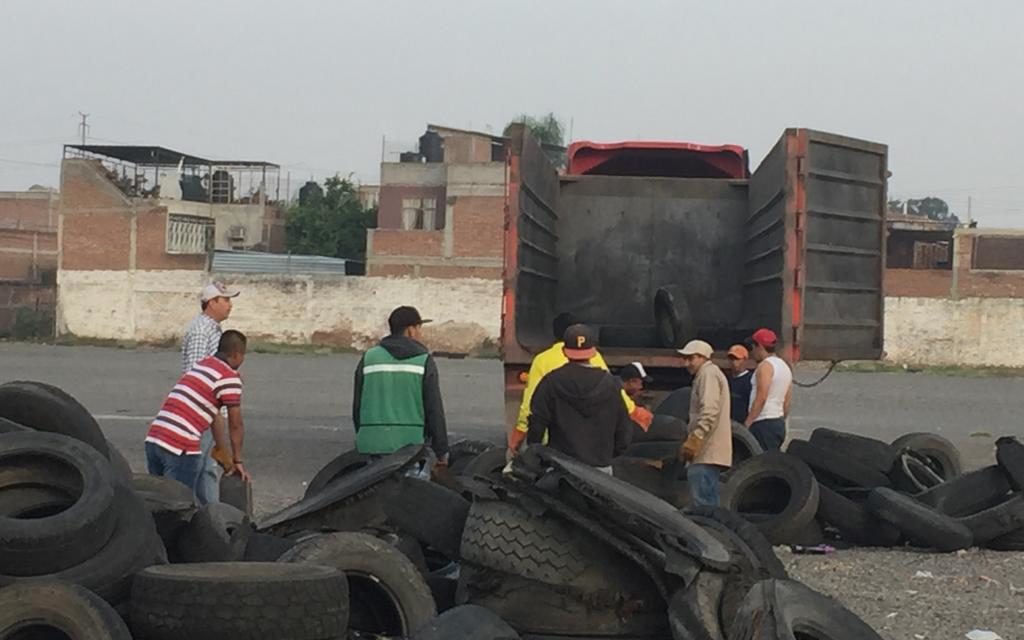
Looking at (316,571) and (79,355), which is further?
(79,355)

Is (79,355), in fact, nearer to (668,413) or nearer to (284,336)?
(284,336)

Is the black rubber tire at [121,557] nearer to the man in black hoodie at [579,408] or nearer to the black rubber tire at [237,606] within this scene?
the black rubber tire at [237,606]

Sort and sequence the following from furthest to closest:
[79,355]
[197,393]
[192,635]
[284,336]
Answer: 1. [284,336]
2. [79,355]
3. [197,393]
4. [192,635]

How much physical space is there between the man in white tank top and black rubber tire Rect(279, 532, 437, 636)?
213 inches

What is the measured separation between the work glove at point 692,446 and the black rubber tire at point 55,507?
14.3ft

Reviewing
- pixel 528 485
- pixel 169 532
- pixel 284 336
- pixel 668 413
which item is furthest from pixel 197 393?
pixel 284 336

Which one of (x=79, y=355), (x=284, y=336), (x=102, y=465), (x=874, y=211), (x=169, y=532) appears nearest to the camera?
(x=102, y=465)

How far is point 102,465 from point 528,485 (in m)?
1.90

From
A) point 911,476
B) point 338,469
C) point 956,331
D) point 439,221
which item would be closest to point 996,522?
point 911,476

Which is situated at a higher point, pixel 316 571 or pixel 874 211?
pixel 874 211

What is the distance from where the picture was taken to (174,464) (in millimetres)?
8477

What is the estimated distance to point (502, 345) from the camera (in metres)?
11.4

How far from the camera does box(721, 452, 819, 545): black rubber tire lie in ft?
31.5

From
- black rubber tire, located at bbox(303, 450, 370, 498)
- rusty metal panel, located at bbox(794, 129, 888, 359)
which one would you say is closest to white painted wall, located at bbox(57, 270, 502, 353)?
rusty metal panel, located at bbox(794, 129, 888, 359)
